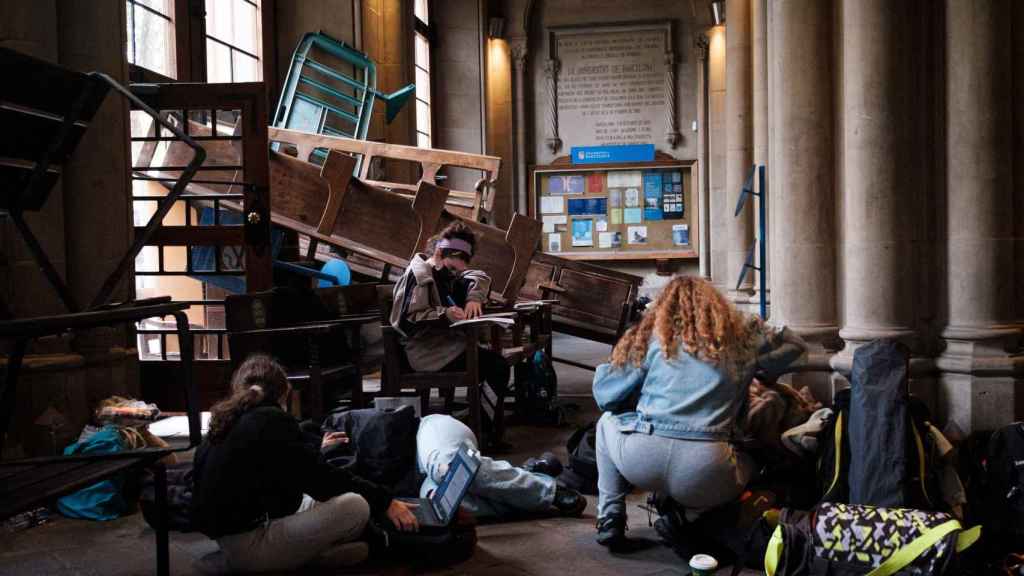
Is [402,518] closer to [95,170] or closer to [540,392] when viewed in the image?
[95,170]

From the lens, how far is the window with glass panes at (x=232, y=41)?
29.2 ft

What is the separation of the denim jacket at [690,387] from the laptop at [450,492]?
24.5 inches

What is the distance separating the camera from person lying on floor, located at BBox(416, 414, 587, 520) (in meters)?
4.25

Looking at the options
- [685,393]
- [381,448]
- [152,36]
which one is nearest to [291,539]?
[381,448]

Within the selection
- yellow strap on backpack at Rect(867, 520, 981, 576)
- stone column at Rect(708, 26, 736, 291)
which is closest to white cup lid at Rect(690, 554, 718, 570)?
yellow strap on backpack at Rect(867, 520, 981, 576)

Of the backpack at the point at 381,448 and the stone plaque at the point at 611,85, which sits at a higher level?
the stone plaque at the point at 611,85

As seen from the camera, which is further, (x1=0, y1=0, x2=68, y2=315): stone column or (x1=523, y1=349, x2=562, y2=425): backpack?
(x1=523, y1=349, x2=562, y2=425): backpack

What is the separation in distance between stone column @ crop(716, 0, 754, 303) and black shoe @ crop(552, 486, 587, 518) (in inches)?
245

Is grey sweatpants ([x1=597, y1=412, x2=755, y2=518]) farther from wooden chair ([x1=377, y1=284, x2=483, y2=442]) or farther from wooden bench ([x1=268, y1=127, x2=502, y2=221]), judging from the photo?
wooden bench ([x1=268, y1=127, x2=502, y2=221])

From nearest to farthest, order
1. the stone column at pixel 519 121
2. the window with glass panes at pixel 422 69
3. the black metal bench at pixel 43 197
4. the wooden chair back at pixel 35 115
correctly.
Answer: the black metal bench at pixel 43 197 < the wooden chair back at pixel 35 115 < the window with glass panes at pixel 422 69 < the stone column at pixel 519 121

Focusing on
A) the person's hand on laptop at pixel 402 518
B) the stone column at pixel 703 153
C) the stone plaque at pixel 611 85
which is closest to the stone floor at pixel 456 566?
the person's hand on laptop at pixel 402 518

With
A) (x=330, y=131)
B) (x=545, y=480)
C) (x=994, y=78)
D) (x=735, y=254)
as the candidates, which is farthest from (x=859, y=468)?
(x=330, y=131)

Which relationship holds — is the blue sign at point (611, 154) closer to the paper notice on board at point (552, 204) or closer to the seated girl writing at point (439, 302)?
the paper notice on board at point (552, 204)

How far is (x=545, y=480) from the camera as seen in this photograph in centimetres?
451
